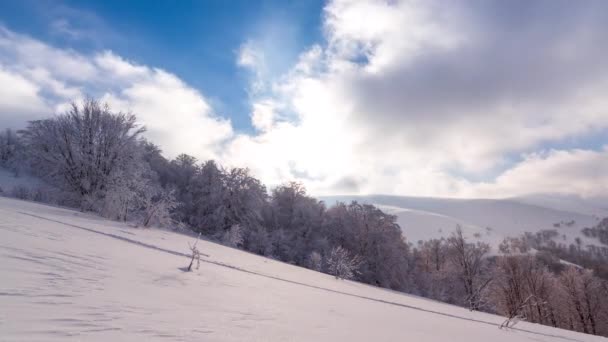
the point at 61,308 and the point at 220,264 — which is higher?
the point at 61,308

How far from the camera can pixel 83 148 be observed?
1777cm

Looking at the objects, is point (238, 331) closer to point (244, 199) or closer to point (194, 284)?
point (194, 284)

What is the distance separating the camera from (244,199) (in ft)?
98.6

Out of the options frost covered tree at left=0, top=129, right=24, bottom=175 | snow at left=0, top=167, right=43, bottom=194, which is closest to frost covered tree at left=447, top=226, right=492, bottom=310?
snow at left=0, top=167, right=43, bottom=194

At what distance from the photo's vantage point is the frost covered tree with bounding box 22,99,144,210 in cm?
1759

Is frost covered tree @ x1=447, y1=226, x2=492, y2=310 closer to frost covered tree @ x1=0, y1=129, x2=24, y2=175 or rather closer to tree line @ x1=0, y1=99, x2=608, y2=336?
tree line @ x1=0, y1=99, x2=608, y2=336

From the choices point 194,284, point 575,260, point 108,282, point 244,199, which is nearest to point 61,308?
point 108,282

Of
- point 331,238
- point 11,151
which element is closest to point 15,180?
point 11,151

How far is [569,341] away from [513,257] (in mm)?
35461

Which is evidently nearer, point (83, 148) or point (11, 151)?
point (83, 148)

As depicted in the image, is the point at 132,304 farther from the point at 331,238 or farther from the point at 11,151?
the point at 11,151

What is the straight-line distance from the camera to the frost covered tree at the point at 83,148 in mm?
17592

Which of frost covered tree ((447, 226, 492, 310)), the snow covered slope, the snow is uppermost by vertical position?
the snow

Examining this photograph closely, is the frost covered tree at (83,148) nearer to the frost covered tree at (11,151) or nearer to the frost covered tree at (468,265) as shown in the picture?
the frost covered tree at (11,151)
